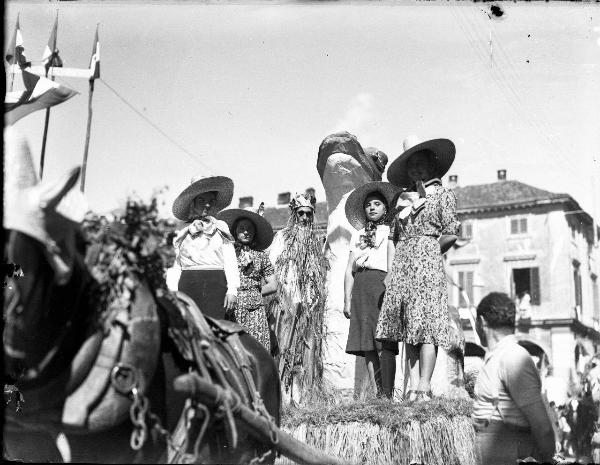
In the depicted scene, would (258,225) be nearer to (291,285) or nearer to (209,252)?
(291,285)

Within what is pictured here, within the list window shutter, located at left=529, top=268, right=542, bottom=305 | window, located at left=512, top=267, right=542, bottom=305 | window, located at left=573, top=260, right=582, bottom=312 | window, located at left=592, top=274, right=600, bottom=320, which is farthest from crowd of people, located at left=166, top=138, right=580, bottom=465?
window, located at left=592, top=274, right=600, bottom=320

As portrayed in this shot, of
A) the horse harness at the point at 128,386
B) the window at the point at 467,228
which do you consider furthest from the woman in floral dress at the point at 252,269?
the window at the point at 467,228

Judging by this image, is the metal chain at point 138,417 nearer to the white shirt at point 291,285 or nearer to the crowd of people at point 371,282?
the crowd of people at point 371,282

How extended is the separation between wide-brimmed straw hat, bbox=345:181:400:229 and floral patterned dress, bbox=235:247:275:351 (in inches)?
48.1

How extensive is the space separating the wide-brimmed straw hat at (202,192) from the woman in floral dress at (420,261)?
66.0 inches

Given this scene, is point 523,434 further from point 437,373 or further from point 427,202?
point 437,373

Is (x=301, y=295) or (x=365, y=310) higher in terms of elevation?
(x=301, y=295)

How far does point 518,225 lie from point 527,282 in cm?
384

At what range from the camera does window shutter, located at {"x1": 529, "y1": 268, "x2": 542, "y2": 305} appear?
4631 cm

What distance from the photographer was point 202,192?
25.9 ft

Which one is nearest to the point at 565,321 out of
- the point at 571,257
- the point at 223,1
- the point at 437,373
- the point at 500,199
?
the point at 571,257

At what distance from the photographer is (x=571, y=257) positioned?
149 ft

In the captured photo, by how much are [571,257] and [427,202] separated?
135ft

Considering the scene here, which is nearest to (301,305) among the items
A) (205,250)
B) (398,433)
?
(205,250)
